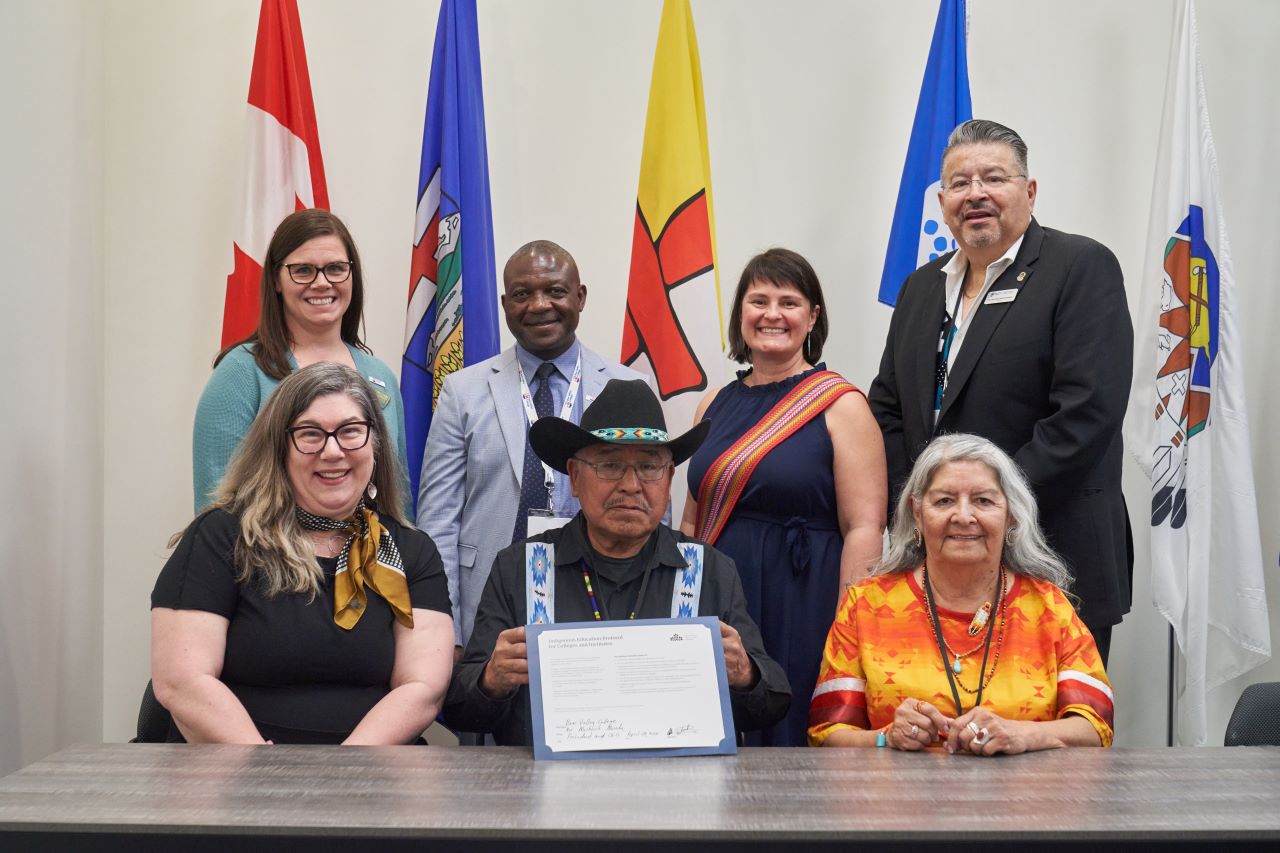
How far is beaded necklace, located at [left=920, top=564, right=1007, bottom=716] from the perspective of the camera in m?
2.41

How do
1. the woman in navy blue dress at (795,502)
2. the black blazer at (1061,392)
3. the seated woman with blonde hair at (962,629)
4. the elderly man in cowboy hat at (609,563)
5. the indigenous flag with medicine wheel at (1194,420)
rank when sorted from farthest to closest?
the indigenous flag with medicine wheel at (1194,420) → the woman in navy blue dress at (795,502) → the black blazer at (1061,392) → the elderly man in cowboy hat at (609,563) → the seated woman with blonde hair at (962,629)

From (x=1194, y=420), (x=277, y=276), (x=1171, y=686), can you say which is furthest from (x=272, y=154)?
(x=1171, y=686)

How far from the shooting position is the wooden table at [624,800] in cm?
167

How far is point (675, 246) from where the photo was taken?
4.01 metres

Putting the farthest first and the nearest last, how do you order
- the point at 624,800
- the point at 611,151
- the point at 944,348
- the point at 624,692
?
1. the point at 611,151
2. the point at 944,348
3. the point at 624,692
4. the point at 624,800

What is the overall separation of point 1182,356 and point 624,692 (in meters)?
2.46

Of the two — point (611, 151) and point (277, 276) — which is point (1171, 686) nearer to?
point (611, 151)

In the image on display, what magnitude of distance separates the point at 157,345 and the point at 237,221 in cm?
67

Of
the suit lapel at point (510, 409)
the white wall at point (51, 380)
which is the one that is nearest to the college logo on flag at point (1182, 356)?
the suit lapel at point (510, 409)

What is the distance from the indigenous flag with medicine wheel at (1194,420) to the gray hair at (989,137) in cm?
106

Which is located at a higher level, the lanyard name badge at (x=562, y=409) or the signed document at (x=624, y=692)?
the lanyard name badge at (x=562, y=409)

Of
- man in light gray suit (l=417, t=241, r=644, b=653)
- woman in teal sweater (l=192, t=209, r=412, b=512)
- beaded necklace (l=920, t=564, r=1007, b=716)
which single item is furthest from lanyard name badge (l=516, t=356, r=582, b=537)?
beaded necklace (l=920, t=564, r=1007, b=716)

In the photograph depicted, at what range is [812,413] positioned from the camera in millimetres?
3074

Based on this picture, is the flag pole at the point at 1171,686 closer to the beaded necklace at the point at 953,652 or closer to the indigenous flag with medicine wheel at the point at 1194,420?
the indigenous flag with medicine wheel at the point at 1194,420
